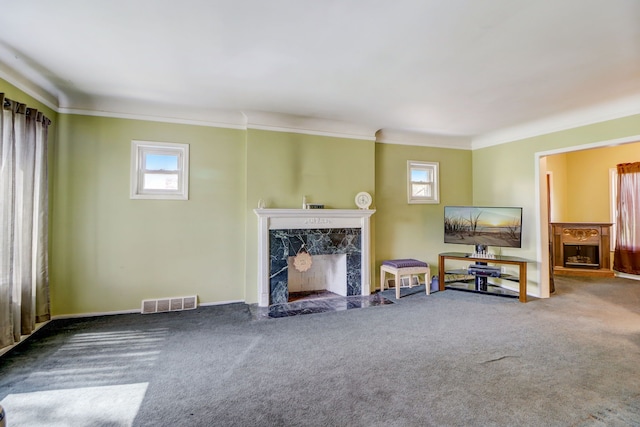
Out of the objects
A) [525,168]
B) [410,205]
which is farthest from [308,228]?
[525,168]

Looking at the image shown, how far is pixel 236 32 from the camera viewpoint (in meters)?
2.27

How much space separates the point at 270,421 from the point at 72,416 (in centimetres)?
124

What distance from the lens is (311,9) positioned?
6.57 feet

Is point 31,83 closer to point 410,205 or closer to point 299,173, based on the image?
point 299,173

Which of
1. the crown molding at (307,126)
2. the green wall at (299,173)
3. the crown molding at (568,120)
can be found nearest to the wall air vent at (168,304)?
the green wall at (299,173)

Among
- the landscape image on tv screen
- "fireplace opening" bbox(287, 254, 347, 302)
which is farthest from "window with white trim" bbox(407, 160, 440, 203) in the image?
"fireplace opening" bbox(287, 254, 347, 302)

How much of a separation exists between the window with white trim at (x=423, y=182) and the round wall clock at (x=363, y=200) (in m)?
→ 1.06

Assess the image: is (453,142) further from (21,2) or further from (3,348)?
(3,348)

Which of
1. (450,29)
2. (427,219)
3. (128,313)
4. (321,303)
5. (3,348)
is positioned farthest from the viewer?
(427,219)

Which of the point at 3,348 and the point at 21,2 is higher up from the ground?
the point at 21,2

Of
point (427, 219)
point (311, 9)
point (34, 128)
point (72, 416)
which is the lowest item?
point (72, 416)

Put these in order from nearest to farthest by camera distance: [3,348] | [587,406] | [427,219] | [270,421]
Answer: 1. [270,421]
2. [587,406]
3. [3,348]
4. [427,219]

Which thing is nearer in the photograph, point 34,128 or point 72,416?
point 72,416

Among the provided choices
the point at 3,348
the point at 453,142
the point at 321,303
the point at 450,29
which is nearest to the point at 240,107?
the point at 450,29
